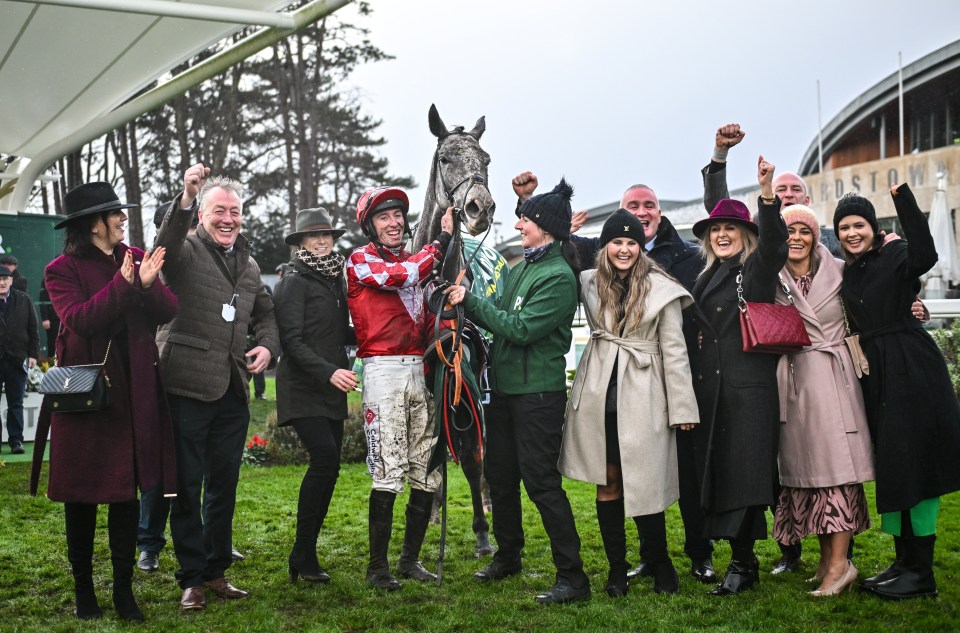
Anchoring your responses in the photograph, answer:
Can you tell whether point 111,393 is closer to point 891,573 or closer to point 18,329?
point 891,573

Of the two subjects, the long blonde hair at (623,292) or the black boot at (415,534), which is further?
the black boot at (415,534)

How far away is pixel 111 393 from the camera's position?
416cm

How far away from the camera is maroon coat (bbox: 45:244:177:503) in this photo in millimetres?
4109

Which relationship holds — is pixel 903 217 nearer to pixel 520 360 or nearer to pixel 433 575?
pixel 520 360

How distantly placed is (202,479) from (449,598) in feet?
4.77

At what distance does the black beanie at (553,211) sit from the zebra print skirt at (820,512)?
1.86 metres

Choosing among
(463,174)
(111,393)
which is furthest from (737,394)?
(111,393)

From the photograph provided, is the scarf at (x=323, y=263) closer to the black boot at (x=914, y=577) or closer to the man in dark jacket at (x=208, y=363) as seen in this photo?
the man in dark jacket at (x=208, y=363)

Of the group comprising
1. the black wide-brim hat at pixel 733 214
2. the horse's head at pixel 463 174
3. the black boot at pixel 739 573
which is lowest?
the black boot at pixel 739 573

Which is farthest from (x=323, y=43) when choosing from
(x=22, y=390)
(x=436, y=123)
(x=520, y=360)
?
(x=520, y=360)

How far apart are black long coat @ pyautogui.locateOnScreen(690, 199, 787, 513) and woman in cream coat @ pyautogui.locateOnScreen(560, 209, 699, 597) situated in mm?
166

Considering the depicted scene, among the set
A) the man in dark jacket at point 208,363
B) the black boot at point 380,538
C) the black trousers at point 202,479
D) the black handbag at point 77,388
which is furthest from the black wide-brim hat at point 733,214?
the black handbag at point 77,388

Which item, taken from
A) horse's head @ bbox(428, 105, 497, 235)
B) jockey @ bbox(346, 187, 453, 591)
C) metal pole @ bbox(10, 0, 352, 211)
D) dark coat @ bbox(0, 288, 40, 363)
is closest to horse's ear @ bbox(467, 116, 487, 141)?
horse's head @ bbox(428, 105, 497, 235)

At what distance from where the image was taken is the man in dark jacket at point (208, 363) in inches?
179
